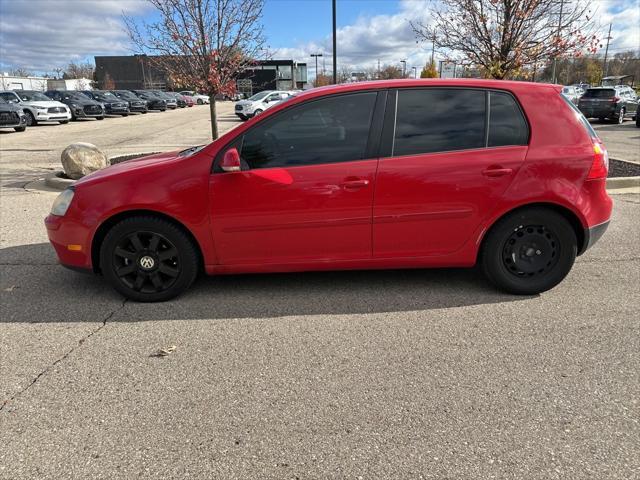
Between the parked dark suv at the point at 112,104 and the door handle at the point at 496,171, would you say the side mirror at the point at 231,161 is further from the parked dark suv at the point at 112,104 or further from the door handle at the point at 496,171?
the parked dark suv at the point at 112,104

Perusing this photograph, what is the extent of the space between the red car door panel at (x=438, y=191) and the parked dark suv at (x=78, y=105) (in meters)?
29.1

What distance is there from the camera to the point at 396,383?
2719 millimetres

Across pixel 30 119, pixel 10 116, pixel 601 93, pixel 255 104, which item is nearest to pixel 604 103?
pixel 601 93

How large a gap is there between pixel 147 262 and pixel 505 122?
3.12 metres

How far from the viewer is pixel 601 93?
72.2ft

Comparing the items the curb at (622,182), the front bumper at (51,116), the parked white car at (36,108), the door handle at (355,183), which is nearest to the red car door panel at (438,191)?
the door handle at (355,183)

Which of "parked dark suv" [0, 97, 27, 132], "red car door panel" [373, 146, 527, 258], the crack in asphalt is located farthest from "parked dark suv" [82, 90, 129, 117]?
"red car door panel" [373, 146, 527, 258]

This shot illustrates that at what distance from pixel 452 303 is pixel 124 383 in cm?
251

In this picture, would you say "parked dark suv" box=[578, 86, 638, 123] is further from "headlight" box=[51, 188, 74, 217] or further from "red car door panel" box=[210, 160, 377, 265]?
"headlight" box=[51, 188, 74, 217]

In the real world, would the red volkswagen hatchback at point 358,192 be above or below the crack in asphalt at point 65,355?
above

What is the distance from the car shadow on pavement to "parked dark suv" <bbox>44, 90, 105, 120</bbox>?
26714 mm

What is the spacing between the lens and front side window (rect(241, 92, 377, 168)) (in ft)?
11.7

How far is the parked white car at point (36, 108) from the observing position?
890 inches

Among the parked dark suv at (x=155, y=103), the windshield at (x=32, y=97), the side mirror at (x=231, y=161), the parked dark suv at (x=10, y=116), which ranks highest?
the parked dark suv at (x=155, y=103)
